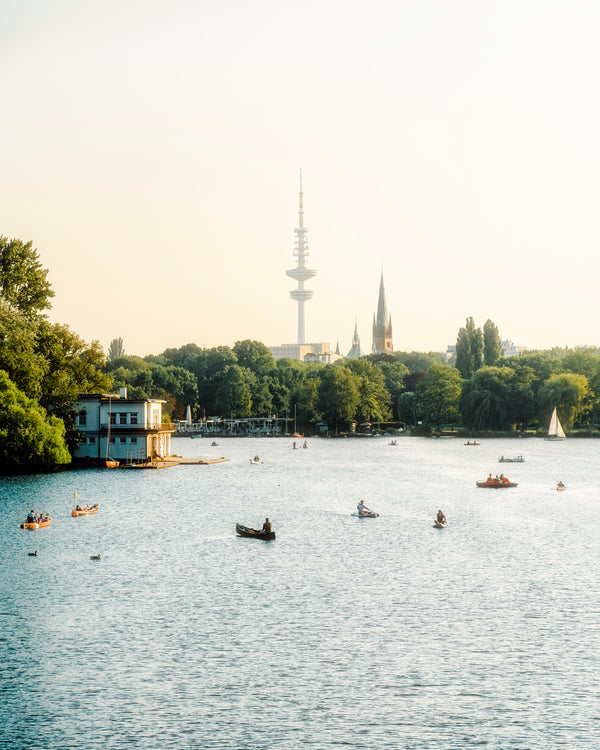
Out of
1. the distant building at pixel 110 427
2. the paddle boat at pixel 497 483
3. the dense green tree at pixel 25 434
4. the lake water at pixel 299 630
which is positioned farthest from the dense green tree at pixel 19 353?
the paddle boat at pixel 497 483

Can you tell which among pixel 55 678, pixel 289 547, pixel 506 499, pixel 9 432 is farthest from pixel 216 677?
pixel 9 432

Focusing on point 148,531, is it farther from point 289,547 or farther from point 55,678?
point 55,678

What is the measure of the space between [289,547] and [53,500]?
3429 centimetres

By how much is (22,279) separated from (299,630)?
9702cm

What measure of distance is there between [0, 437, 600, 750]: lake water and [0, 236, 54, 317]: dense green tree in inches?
1969

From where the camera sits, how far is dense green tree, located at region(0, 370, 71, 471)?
113 meters

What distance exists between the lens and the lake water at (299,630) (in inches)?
1309

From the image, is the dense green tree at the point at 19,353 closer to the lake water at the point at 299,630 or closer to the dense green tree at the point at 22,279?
the dense green tree at the point at 22,279

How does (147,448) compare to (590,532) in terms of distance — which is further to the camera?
(147,448)

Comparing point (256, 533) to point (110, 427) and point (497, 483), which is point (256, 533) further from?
point (110, 427)

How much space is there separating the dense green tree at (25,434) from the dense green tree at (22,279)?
17836 mm

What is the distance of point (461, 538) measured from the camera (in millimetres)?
71875

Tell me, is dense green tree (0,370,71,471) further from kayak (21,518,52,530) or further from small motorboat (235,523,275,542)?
small motorboat (235,523,275,542)

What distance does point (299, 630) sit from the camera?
44250mm
